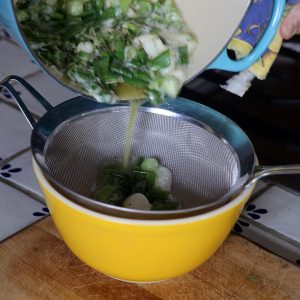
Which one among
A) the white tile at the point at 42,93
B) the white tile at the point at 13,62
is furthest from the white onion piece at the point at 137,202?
the white tile at the point at 13,62

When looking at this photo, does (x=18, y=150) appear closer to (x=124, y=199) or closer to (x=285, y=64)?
(x=124, y=199)

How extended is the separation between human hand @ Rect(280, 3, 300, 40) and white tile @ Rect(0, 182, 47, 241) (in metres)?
0.46

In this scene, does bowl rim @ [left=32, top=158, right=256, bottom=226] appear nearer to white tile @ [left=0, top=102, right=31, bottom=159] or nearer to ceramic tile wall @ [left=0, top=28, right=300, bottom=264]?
ceramic tile wall @ [left=0, top=28, right=300, bottom=264]

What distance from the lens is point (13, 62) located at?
138 cm

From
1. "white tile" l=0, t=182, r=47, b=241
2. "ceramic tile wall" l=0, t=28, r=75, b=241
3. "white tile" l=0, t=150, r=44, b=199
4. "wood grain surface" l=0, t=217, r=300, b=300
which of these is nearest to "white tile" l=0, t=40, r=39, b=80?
"ceramic tile wall" l=0, t=28, r=75, b=241

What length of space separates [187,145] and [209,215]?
27 cm

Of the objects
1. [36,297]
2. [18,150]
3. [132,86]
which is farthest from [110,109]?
[36,297]

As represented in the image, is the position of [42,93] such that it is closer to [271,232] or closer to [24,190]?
[24,190]

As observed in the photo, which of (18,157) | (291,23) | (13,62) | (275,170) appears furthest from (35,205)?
(13,62)

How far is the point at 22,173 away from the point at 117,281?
0.31 meters

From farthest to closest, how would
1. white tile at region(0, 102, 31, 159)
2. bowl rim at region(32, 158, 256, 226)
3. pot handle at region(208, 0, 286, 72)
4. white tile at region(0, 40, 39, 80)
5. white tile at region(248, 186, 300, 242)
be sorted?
1. white tile at region(0, 40, 39, 80)
2. white tile at region(0, 102, 31, 159)
3. white tile at region(248, 186, 300, 242)
4. pot handle at region(208, 0, 286, 72)
5. bowl rim at region(32, 158, 256, 226)

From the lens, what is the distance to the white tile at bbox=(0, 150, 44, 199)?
0.94m

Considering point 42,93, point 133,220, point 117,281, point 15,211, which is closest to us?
point 133,220

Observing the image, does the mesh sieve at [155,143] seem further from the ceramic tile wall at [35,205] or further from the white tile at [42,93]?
the white tile at [42,93]
